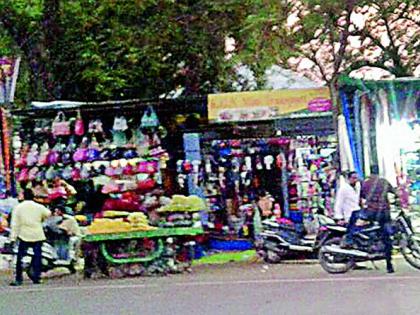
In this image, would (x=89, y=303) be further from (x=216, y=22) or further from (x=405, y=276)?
(x=216, y=22)

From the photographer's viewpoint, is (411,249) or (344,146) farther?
(344,146)

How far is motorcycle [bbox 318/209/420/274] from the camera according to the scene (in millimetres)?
12641

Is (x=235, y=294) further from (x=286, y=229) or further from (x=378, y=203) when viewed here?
(x=286, y=229)

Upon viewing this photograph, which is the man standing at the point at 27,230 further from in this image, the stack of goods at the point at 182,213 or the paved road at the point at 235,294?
the stack of goods at the point at 182,213

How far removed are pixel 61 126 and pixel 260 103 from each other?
11.7ft

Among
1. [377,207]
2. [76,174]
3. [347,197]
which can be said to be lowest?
[377,207]

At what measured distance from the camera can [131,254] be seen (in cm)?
1325

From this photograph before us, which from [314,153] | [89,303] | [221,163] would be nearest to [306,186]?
[314,153]

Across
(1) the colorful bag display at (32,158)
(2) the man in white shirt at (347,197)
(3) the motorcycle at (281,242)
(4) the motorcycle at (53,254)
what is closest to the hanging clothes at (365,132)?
(2) the man in white shirt at (347,197)

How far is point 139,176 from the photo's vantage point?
602 inches

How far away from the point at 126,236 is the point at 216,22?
19.3 ft

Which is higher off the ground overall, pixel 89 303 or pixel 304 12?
pixel 304 12

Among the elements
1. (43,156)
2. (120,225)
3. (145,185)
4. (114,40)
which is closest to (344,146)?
(145,185)

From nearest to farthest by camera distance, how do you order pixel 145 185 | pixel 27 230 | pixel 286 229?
1. pixel 27 230
2. pixel 286 229
3. pixel 145 185
